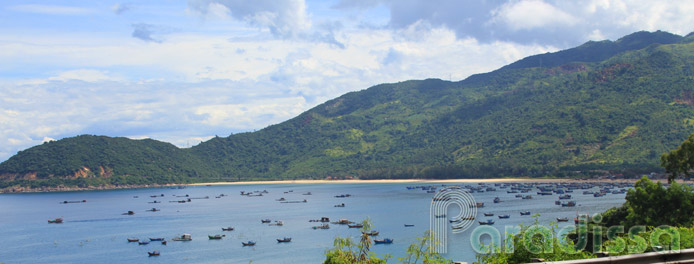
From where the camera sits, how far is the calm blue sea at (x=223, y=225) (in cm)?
6812

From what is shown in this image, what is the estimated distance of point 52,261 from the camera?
226 feet

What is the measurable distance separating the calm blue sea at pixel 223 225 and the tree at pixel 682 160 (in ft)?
62.3

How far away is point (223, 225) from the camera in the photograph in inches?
3821

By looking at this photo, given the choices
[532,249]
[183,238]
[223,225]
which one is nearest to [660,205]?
[532,249]

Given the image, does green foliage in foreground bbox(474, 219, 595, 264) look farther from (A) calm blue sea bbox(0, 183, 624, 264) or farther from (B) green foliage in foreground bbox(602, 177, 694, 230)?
(A) calm blue sea bbox(0, 183, 624, 264)

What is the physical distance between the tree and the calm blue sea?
62.3 ft

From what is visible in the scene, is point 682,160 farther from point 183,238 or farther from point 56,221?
point 56,221

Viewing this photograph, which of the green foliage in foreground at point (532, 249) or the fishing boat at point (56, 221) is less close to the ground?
the green foliage in foreground at point (532, 249)

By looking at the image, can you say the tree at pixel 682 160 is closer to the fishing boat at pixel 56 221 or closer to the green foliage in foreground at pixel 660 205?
the green foliage in foreground at pixel 660 205

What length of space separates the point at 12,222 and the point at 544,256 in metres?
120

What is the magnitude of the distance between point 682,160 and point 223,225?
64.4 metres

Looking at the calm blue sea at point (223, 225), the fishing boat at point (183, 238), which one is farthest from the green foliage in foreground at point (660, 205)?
the fishing boat at point (183, 238)

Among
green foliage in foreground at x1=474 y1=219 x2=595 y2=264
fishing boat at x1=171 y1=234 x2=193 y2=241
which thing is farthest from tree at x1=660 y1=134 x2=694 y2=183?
fishing boat at x1=171 y1=234 x2=193 y2=241

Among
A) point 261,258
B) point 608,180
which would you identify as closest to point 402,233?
point 261,258
